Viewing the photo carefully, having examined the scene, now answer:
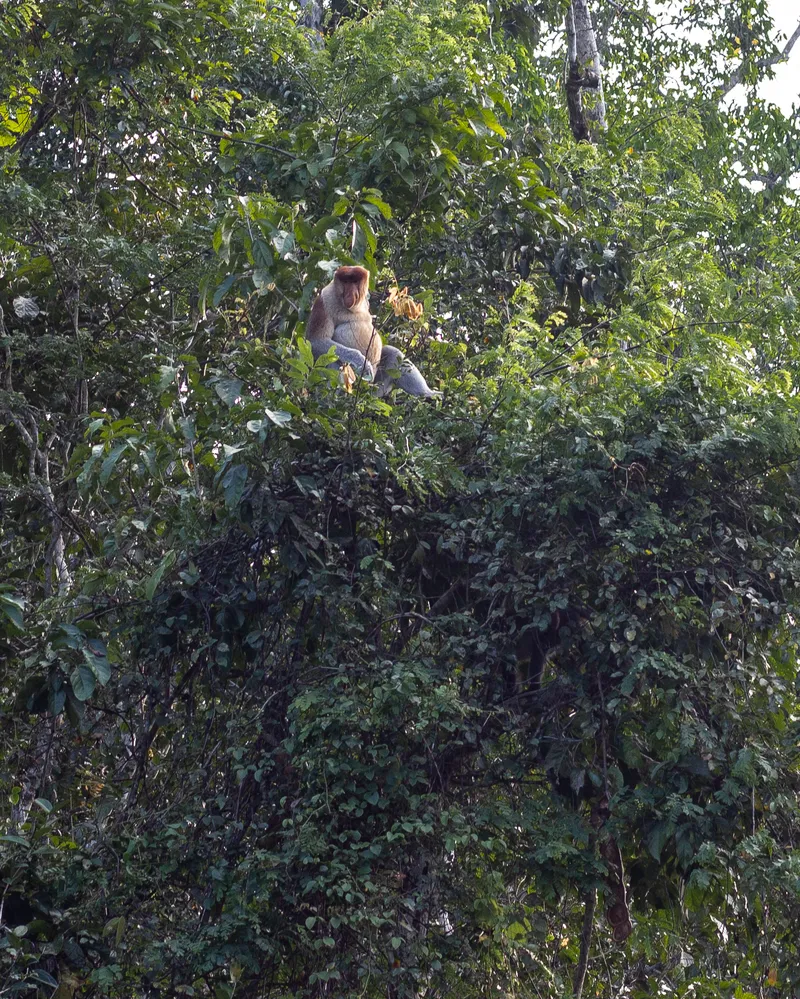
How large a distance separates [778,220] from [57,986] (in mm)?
8265

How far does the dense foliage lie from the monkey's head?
28 cm

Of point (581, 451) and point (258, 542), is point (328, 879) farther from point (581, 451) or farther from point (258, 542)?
point (581, 451)

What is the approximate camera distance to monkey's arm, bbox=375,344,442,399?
6.04 metres

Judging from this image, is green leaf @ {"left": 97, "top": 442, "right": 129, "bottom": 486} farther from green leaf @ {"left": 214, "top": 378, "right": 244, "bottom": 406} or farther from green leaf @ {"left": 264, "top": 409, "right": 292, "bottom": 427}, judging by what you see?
green leaf @ {"left": 264, "top": 409, "right": 292, "bottom": 427}

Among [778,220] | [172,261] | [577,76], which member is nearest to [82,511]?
[172,261]

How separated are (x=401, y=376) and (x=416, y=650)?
171 centimetres

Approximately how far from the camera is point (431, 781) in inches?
184

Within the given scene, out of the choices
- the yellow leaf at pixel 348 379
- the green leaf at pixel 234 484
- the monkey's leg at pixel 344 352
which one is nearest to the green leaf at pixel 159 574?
the green leaf at pixel 234 484

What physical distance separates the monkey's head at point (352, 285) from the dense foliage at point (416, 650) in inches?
10.9

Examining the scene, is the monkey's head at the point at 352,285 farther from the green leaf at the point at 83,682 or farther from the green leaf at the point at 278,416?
the green leaf at the point at 83,682

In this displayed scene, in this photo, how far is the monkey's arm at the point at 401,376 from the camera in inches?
238

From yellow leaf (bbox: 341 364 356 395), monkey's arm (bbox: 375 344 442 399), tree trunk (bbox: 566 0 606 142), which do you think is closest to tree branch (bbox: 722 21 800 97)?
tree trunk (bbox: 566 0 606 142)

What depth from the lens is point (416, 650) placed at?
4.86 m

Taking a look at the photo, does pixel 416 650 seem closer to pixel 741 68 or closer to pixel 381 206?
pixel 381 206
